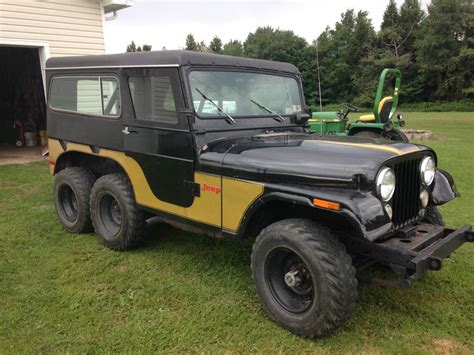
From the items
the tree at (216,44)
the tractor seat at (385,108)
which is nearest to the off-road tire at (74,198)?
the tractor seat at (385,108)

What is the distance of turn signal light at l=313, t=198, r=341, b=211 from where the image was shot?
2711mm

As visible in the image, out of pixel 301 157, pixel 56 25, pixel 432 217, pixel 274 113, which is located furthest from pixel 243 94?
pixel 56 25

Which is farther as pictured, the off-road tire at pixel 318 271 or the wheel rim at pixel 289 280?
the wheel rim at pixel 289 280

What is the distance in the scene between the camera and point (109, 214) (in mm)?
4715

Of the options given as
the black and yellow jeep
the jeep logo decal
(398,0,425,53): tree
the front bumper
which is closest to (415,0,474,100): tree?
(398,0,425,53): tree

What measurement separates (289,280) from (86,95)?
10.2 ft

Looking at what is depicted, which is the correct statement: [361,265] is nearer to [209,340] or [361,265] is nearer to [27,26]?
[209,340]

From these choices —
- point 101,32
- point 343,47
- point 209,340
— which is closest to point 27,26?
point 101,32

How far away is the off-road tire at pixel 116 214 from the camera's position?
14.1 feet

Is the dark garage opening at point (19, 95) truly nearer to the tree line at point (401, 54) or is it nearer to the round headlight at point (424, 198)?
the round headlight at point (424, 198)

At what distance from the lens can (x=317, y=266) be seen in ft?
9.23

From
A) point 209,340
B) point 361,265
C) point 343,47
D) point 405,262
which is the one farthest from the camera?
point 343,47

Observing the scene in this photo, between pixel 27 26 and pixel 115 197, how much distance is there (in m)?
7.00

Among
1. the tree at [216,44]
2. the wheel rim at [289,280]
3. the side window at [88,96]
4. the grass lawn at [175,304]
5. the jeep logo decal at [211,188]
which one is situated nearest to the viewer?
the grass lawn at [175,304]
